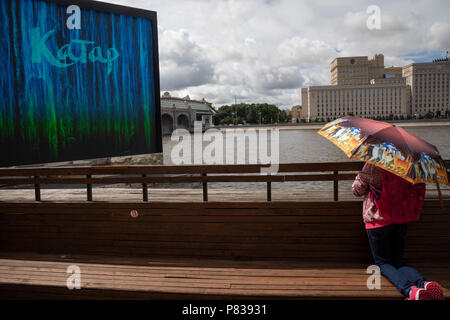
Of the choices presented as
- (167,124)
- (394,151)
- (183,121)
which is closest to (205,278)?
(394,151)

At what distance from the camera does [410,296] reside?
11.2ft

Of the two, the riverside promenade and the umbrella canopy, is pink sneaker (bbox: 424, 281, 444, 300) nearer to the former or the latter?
the riverside promenade

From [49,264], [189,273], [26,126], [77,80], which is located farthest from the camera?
[77,80]

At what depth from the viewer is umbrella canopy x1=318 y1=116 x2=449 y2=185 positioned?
3.24 metres

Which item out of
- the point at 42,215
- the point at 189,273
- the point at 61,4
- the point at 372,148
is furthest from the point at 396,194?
the point at 61,4

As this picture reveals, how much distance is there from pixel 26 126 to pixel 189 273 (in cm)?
507

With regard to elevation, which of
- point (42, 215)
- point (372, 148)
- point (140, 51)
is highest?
point (140, 51)

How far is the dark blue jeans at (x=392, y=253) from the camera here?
3.60 meters

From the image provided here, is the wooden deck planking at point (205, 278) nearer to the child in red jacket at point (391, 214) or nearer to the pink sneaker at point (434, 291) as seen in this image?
the child in red jacket at point (391, 214)

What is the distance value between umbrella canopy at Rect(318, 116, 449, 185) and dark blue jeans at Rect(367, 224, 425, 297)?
70 centimetres

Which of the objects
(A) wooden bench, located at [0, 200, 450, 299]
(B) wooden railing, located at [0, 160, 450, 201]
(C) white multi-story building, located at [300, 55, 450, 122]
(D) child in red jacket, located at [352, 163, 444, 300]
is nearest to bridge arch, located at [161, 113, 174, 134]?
(C) white multi-story building, located at [300, 55, 450, 122]

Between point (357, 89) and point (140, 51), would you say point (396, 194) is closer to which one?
point (140, 51)

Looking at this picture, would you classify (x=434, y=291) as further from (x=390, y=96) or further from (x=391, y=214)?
(x=390, y=96)

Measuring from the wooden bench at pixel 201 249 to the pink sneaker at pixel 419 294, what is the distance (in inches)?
8.5
